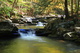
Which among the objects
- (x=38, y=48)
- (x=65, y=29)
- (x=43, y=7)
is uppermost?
(x=43, y=7)

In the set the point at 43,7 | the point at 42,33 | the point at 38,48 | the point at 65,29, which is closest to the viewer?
the point at 38,48

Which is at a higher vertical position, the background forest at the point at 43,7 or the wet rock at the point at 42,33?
the background forest at the point at 43,7

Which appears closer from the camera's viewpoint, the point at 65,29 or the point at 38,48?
the point at 38,48

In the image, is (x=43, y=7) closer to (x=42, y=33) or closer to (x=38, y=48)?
(x=42, y=33)

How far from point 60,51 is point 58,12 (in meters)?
25.8

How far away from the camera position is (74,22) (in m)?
11.8

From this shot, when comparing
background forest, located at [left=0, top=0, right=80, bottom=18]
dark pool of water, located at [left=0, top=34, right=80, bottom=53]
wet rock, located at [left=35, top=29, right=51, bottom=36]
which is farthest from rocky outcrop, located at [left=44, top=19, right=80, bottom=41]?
background forest, located at [left=0, top=0, right=80, bottom=18]

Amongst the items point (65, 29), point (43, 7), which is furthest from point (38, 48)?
point (43, 7)

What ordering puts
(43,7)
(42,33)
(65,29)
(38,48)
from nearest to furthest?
(38,48) → (65,29) → (42,33) → (43,7)

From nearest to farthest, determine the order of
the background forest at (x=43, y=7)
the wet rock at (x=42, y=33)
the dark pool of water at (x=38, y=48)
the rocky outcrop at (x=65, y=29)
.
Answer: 1. the dark pool of water at (x=38, y=48)
2. the rocky outcrop at (x=65, y=29)
3. the wet rock at (x=42, y=33)
4. the background forest at (x=43, y=7)

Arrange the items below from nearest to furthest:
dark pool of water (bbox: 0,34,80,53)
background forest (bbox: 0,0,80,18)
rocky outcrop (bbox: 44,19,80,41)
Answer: dark pool of water (bbox: 0,34,80,53), rocky outcrop (bbox: 44,19,80,41), background forest (bbox: 0,0,80,18)

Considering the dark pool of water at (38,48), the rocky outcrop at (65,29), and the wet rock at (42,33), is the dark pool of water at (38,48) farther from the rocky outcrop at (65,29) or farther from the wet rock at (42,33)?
the wet rock at (42,33)

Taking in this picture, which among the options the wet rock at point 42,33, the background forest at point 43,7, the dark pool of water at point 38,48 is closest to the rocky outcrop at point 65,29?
the wet rock at point 42,33

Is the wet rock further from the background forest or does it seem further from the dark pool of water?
the dark pool of water
